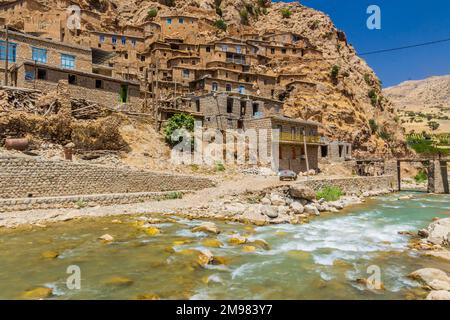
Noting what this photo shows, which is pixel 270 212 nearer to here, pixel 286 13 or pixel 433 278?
pixel 433 278

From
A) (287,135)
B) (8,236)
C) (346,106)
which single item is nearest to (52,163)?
(8,236)

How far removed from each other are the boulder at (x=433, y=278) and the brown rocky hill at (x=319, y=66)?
43774 mm

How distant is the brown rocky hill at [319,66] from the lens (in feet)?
175

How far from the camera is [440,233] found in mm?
14250

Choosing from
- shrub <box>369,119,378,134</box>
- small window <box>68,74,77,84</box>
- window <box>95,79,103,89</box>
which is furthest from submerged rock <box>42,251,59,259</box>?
shrub <box>369,119,378,134</box>

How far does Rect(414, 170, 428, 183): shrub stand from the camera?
187ft

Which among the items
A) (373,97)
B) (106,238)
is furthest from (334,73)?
(106,238)

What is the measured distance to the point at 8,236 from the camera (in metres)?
12.7

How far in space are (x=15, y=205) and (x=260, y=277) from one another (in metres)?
14.0

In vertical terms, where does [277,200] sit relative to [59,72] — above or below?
below

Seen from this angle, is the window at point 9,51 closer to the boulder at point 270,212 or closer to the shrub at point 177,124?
the shrub at point 177,124

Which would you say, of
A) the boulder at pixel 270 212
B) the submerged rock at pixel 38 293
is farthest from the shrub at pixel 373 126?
Answer: the submerged rock at pixel 38 293

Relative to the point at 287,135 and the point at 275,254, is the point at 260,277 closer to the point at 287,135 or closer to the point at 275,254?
the point at 275,254

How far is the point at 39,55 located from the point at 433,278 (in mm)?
39827
